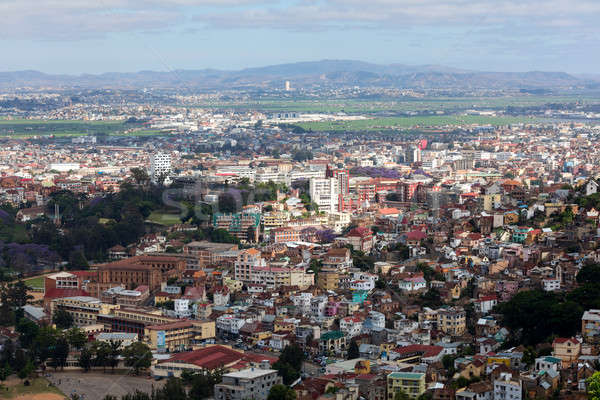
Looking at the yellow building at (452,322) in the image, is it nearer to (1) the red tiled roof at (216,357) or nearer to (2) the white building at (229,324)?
(1) the red tiled roof at (216,357)

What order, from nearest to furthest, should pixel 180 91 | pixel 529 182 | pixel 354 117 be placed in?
pixel 529 182, pixel 354 117, pixel 180 91

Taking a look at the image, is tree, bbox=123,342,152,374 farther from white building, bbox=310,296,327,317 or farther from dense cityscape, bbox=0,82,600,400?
white building, bbox=310,296,327,317

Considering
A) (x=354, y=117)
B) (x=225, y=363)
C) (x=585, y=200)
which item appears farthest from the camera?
(x=354, y=117)

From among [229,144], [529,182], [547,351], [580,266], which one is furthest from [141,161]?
[547,351]

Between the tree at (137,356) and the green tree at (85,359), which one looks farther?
the green tree at (85,359)

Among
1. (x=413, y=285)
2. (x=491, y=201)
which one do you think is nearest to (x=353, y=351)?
(x=413, y=285)

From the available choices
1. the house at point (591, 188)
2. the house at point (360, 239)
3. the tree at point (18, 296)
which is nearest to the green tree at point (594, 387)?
the house at point (360, 239)

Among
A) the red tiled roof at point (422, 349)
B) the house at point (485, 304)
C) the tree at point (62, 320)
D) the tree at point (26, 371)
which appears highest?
the house at point (485, 304)

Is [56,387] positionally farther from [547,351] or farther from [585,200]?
[585,200]
